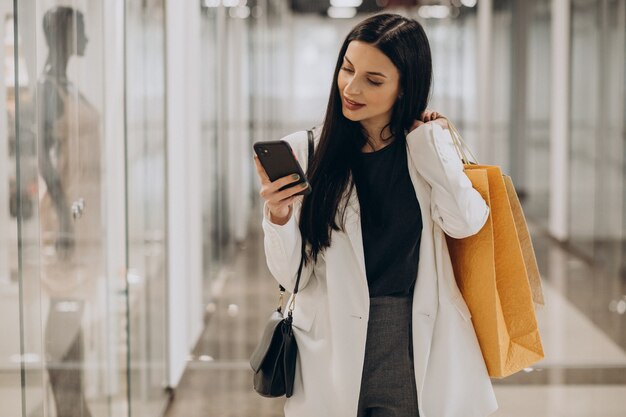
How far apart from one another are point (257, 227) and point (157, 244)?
6.91 meters

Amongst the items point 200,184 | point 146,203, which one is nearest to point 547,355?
point 200,184

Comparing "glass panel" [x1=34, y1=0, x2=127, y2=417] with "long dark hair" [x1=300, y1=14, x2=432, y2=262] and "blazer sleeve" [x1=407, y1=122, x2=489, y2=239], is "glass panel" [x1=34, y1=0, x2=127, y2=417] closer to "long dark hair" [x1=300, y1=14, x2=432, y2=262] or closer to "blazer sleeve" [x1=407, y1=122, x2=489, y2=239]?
"long dark hair" [x1=300, y1=14, x2=432, y2=262]

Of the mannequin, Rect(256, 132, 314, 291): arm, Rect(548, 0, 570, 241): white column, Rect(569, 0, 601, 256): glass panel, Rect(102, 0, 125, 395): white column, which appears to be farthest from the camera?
Rect(548, 0, 570, 241): white column

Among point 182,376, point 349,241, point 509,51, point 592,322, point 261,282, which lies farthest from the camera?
point 509,51

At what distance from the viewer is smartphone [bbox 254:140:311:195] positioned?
2.26m

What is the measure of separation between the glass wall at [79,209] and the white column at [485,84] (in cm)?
749

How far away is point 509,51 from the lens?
12.9 metres

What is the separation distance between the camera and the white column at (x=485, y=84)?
38.8 ft

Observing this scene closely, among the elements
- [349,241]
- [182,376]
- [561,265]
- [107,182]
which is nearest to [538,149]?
[561,265]

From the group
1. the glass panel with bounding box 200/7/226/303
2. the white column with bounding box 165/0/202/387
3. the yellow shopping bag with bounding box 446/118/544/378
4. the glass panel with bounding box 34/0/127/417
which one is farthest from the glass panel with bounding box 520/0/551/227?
the yellow shopping bag with bounding box 446/118/544/378

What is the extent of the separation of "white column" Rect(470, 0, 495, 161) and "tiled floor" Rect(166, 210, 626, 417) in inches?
121

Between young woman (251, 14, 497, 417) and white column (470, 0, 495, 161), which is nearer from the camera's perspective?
young woman (251, 14, 497, 417)

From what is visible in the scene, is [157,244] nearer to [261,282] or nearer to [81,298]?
[81,298]

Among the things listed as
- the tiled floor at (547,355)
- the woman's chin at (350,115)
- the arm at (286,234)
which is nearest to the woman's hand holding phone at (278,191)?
the arm at (286,234)
